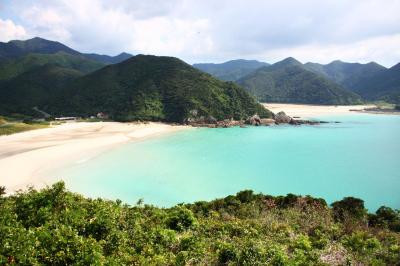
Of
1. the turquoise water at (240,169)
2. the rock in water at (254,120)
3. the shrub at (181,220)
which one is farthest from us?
the rock in water at (254,120)

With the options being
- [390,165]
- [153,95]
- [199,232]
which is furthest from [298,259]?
Result: [153,95]

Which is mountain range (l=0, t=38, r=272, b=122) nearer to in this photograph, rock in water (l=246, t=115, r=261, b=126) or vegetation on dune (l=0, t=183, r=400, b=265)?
rock in water (l=246, t=115, r=261, b=126)

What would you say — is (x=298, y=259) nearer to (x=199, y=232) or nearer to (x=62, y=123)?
(x=199, y=232)

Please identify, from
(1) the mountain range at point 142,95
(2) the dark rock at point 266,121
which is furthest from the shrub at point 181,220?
(2) the dark rock at point 266,121

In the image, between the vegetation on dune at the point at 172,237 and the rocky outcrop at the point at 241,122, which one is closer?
the vegetation on dune at the point at 172,237

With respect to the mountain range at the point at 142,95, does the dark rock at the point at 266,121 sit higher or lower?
lower

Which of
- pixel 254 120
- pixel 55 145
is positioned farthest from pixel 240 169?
pixel 254 120

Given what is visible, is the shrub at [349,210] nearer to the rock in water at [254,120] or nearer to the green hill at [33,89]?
the rock in water at [254,120]
